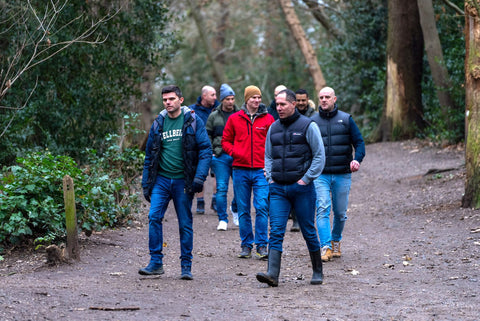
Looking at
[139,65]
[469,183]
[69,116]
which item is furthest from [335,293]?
[139,65]

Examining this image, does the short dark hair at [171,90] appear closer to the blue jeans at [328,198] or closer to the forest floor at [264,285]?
the forest floor at [264,285]

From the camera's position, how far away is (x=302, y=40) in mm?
29797

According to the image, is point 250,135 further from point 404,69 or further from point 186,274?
point 404,69

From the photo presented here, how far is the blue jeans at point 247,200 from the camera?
9516 mm

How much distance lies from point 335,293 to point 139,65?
9.85m

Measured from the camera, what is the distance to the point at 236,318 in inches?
245

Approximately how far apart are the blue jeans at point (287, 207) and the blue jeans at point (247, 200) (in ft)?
5.86

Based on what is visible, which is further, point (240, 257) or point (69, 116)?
point (69, 116)

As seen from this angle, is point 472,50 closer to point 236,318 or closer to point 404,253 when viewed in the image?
point 404,253

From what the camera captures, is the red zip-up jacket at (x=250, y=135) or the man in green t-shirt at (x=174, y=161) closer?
the man in green t-shirt at (x=174, y=161)

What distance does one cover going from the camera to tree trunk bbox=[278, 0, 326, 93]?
29219mm

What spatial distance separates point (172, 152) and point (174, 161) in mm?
99

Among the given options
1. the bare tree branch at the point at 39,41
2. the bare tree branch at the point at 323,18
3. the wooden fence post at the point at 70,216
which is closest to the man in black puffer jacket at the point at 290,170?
the wooden fence post at the point at 70,216

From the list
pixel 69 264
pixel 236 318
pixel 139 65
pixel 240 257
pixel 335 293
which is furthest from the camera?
pixel 139 65
